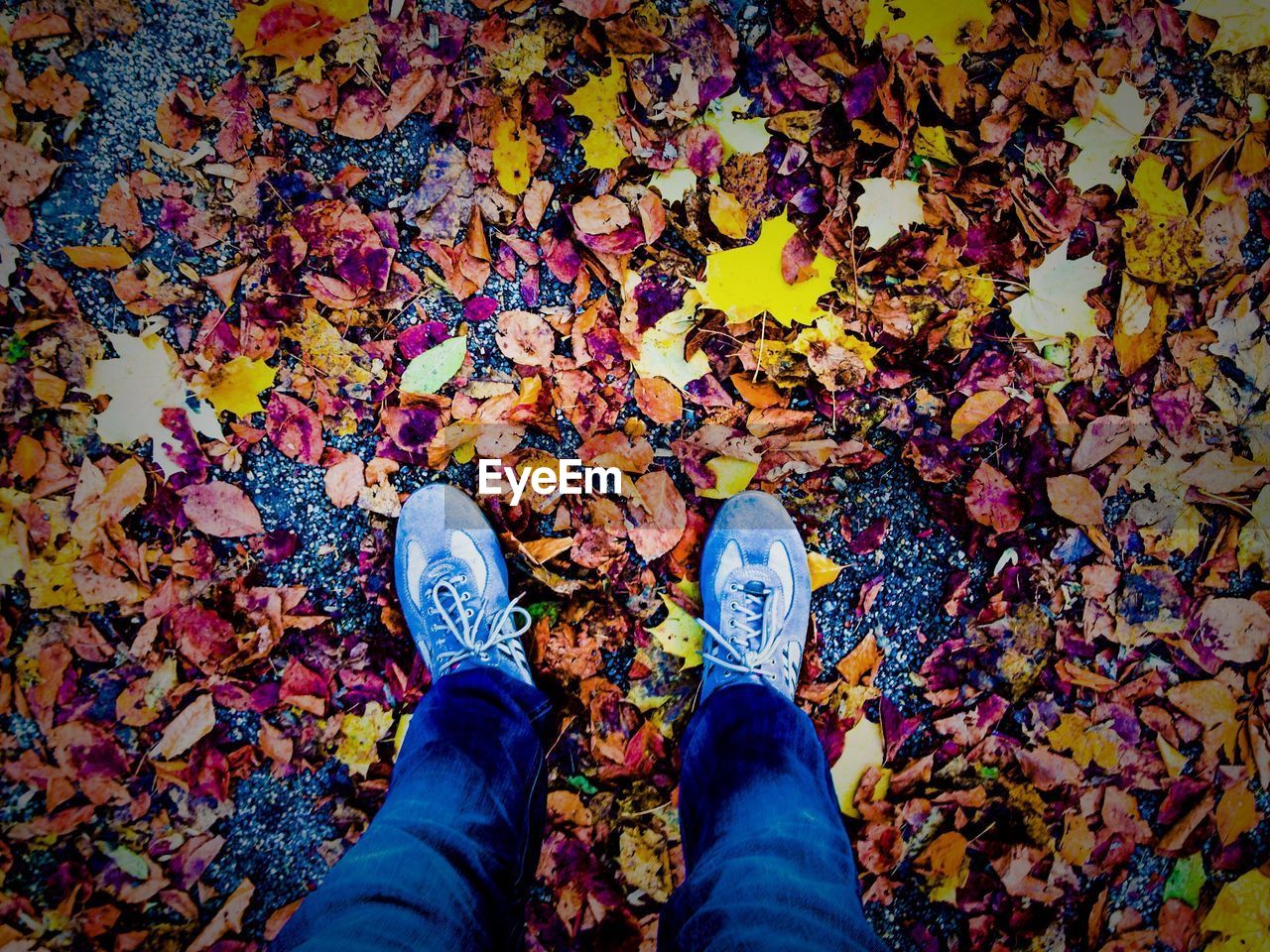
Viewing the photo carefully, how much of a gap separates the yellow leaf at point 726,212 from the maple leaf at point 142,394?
1.21m

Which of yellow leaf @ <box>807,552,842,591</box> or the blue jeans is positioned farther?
yellow leaf @ <box>807,552,842,591</box>

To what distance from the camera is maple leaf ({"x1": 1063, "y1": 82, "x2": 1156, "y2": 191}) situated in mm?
1416

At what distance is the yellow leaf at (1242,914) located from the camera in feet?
5.03

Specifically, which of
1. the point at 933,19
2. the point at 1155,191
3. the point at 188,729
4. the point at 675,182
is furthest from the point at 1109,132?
the point at 188,729

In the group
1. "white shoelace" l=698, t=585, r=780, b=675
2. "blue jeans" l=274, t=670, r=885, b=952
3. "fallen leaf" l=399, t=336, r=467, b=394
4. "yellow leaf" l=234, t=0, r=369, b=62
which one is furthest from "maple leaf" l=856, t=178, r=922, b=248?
"yellow leaf" l=234, t=0, r=369, b=62

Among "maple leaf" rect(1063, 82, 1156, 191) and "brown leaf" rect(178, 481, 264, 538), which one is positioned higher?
"maple leaf" rect(1063, 82, 1156, 191)

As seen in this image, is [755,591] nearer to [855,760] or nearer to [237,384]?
[855,760]

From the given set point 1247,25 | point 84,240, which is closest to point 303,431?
point 84,240

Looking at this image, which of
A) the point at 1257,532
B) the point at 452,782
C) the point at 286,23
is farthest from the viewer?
the point at 1257,532

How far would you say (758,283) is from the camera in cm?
142

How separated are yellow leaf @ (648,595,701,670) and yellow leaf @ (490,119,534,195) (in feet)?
3.29

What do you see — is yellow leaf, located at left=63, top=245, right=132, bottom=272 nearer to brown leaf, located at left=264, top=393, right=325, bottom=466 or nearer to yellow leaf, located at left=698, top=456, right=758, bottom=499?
brown leaf, located at left=264, top=393, right=325, bottom=466

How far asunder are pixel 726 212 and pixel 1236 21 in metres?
1.20

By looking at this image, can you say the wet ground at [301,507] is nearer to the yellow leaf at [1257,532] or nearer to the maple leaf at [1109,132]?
the yellow leaf at [1257,532]
